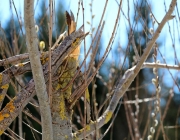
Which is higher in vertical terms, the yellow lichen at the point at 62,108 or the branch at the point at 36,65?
the branch at the point at 36,65

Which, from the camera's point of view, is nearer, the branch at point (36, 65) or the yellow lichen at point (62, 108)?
the branch at point (36, 65)

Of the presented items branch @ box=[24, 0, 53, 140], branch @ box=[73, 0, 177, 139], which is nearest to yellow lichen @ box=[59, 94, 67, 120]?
branch @ box=[73, 0, 177, 139]

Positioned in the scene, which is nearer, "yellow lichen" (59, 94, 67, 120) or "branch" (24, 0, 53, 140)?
"branch" (24, 0, 53, 140)

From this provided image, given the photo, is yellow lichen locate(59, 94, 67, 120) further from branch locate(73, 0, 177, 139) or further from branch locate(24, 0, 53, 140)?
branch locate(24, 0, 53, 140)

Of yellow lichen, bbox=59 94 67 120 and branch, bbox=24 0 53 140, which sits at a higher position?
branch, bbox=24 0 53 140

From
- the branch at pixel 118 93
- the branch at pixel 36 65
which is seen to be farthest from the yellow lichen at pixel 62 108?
the branch at pixel 36 65

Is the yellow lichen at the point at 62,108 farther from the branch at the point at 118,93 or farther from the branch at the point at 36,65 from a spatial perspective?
the branch at the point at 36,65

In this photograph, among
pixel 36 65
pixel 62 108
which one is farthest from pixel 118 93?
pixel 36 65

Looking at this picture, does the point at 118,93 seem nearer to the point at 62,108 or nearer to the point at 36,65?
the point at 62,108

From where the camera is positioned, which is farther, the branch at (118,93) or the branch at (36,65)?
the branch at (118,93)
